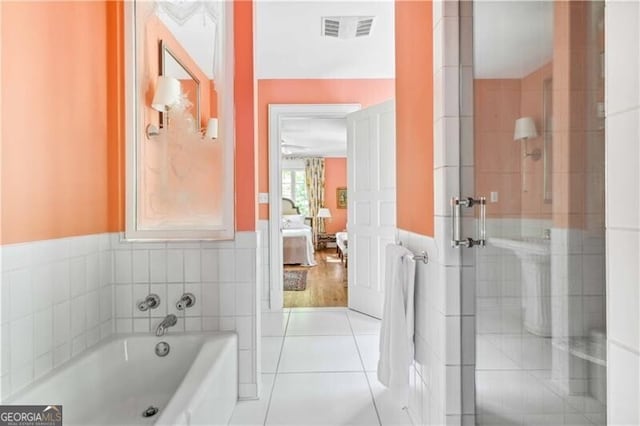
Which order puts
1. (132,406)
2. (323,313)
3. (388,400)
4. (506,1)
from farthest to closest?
(323,313) < (388,400) < (132,406) < (506,1)

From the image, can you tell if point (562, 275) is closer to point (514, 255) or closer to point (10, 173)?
point (514, 255)

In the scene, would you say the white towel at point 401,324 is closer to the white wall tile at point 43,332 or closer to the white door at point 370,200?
the white wall tile at point 43,332

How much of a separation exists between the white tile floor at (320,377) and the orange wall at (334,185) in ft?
21.7

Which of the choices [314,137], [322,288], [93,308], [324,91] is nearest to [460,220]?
[93,308]

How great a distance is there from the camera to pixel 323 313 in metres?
3.75

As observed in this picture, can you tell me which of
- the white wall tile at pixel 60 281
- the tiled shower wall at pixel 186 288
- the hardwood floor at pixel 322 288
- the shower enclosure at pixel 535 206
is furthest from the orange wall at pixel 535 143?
the hardwood floor at pixel 322 288

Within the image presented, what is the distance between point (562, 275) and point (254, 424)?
1600 mm

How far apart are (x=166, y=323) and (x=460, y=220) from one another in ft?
5.35

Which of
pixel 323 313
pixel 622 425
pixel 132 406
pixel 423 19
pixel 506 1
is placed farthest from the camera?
pixel 323 313

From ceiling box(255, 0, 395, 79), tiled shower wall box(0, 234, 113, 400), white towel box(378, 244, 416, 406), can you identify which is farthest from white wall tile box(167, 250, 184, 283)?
ceiling box(255, 0, 395, 79)

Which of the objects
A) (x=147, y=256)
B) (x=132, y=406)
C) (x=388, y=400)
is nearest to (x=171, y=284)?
(x=147, y=256)

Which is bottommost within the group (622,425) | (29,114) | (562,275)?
(622,425)

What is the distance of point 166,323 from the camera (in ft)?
6.47

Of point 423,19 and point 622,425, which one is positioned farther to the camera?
point 423,19
